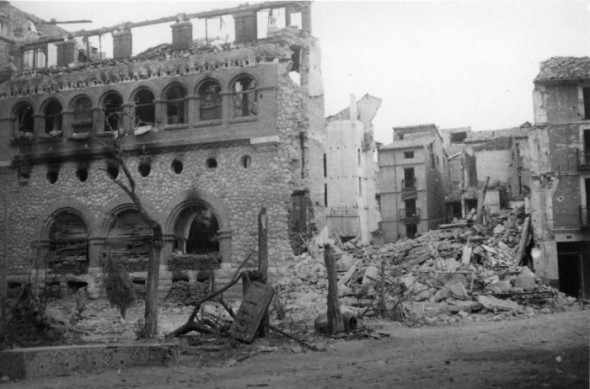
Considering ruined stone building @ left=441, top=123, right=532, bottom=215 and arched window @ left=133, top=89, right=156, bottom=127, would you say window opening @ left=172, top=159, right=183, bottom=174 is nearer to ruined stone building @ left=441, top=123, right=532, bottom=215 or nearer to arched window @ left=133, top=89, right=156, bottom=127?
arched window @ left=133, top=89, right=156, bottom=127

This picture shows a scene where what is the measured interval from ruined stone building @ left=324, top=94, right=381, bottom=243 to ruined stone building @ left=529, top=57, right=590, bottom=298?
2023cm

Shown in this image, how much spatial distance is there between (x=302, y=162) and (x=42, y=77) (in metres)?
13.1

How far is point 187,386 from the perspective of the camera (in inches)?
395

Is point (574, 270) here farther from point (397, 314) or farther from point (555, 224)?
A: point (397, 314)

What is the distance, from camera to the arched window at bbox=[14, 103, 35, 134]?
29516mm

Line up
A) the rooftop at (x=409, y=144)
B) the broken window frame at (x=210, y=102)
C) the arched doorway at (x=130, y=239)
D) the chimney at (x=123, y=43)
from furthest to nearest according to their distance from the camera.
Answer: the rooftop at (x=409, y=144), the chimney at (x=123, y=43), the broken window frame at (x=210, y=102), the arched doorway at (x=130, y=239)

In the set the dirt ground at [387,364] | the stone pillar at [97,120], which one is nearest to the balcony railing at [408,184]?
the stone pillar at [97,120]

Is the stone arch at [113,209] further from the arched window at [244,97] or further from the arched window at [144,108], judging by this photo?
the arched window at [244,97]

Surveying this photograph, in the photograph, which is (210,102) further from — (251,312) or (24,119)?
(251,312)

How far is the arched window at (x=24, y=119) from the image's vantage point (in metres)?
29.5

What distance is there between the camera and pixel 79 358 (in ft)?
37.1

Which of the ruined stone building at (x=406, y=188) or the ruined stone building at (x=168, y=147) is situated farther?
the ruined stone building at (x=406, y=188)

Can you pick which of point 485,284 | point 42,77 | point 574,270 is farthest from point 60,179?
point 574,270

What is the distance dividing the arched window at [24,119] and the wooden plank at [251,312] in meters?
19.5
